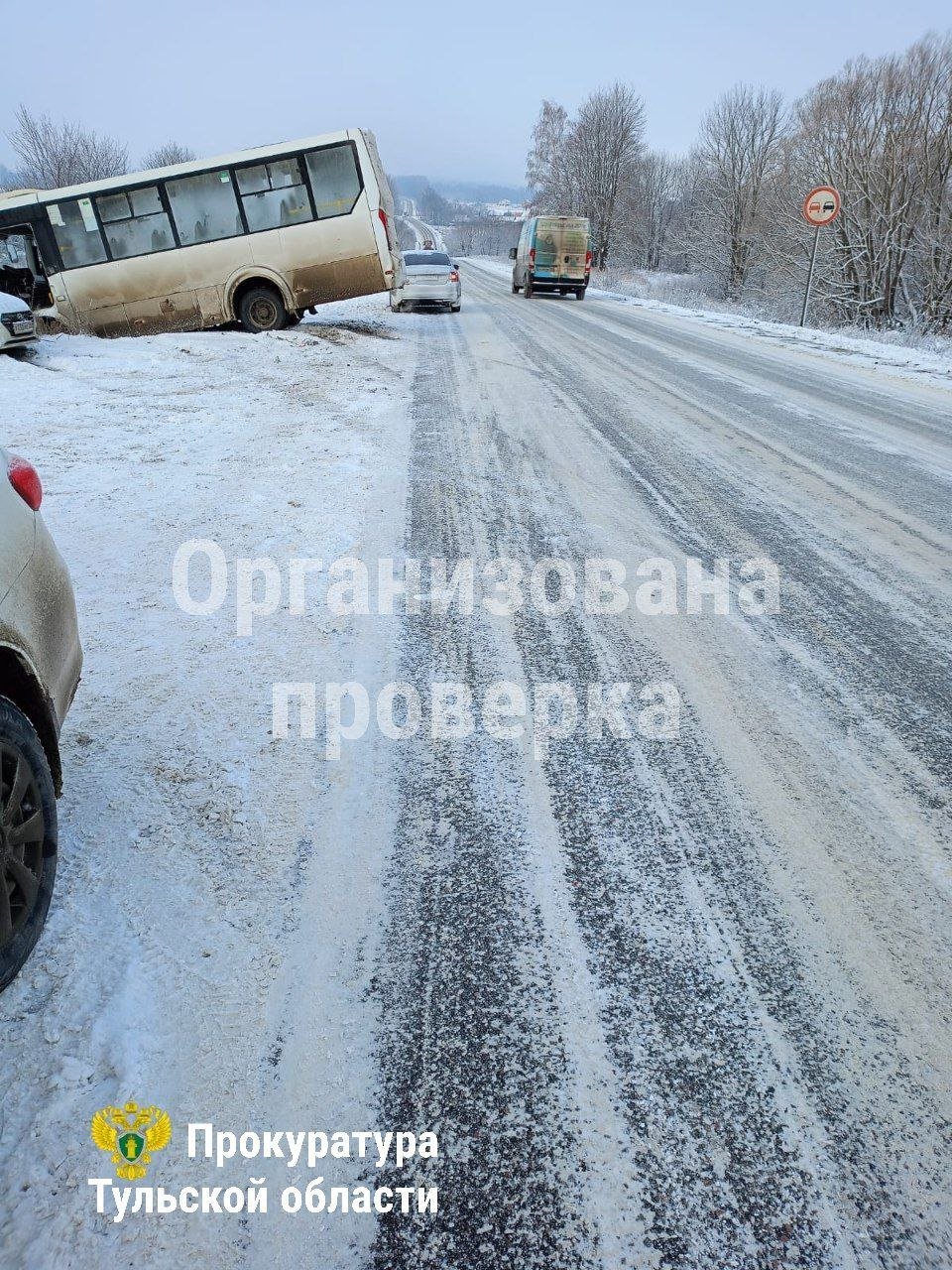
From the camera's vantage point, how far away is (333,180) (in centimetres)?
1252

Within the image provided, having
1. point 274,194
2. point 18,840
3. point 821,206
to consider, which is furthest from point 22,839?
point 821,206

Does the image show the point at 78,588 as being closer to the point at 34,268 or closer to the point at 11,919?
the point at 11,919

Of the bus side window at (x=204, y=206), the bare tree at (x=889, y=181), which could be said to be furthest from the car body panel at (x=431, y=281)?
the bare tree at (x=889, y=181)

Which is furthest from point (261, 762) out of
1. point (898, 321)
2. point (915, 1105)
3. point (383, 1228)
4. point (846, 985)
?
point (898, 321)

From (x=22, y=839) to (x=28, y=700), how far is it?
411 millimetres

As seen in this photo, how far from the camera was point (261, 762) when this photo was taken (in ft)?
8.80

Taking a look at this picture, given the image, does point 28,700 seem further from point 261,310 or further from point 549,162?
point 549,162

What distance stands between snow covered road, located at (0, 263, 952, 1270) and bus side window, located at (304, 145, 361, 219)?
34.0 feet

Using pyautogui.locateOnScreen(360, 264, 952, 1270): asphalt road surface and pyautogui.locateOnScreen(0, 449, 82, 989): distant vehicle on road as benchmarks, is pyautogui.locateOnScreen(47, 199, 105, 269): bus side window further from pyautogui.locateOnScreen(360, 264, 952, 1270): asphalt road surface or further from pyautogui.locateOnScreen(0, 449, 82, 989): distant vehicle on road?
pyautogui.locateOnScreen(0, 449, 82, 989): distant vehicle on road

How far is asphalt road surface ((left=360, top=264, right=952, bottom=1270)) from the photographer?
4.75 feet

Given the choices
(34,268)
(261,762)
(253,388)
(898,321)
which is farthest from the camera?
(898,321)

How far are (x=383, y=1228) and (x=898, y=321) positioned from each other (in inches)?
1081

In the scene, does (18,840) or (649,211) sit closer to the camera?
(18,840)

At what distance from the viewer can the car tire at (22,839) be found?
182 cm
